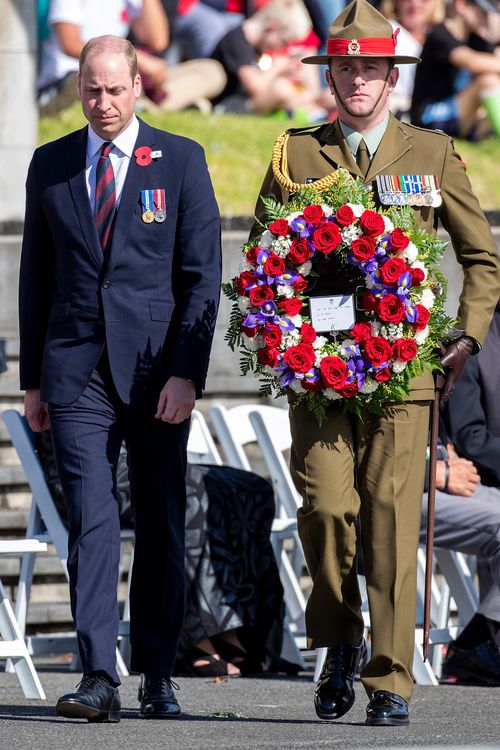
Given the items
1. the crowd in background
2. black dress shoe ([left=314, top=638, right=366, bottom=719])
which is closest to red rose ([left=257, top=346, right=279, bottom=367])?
black dress shoe ([left=314, top=638, right=366, bottom=719])

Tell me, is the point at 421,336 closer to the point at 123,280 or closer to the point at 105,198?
the point at 123,280

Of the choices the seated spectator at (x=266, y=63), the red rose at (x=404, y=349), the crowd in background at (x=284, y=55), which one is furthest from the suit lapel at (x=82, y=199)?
the seated spectator at (x=266, y=63)

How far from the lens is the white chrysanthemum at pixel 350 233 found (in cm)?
612

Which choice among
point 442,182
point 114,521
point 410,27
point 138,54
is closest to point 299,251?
point 442,182

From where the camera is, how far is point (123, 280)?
6.27 metres

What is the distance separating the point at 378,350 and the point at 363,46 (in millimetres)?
1026

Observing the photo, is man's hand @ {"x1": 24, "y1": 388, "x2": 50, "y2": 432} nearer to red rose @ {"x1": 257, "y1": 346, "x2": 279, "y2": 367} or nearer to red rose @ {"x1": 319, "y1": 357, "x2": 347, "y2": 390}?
red rose @ {"x1": 257, "y1": 346, "x2": 279, "y2": 367}

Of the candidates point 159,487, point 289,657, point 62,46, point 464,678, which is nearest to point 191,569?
point 289,657

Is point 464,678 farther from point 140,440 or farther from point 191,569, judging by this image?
point 140,440

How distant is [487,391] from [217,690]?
1.82 m

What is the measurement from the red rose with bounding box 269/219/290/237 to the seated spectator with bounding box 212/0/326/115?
28.8ft

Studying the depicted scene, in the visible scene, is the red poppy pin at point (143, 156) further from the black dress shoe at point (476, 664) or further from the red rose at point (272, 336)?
the black dress shoe at point (476, 664)

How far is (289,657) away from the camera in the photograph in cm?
851

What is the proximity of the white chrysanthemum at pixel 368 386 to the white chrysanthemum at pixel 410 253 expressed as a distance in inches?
16.1
